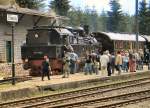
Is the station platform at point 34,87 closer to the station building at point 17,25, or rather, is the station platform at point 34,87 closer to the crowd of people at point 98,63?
the crowd of people at point 98,63

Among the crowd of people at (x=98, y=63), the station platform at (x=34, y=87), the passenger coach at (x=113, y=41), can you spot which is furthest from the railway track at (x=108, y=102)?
the passenger coach at (x=113, y=41)

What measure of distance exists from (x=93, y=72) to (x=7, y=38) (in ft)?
26.3

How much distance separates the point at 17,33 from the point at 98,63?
29.4 ft

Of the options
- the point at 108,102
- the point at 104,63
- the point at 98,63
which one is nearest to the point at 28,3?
the point at 98,63

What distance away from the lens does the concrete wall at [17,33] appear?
120 feet

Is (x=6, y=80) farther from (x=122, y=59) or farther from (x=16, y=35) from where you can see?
(x=16, y=35)

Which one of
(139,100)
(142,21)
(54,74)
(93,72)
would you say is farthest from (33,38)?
(142,21)

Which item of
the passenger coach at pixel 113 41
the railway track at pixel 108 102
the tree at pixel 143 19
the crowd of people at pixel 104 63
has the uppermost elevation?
the tree at pixel 143 19

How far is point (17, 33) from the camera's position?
38781 millimetres

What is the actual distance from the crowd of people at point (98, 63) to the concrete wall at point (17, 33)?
6.40 metres

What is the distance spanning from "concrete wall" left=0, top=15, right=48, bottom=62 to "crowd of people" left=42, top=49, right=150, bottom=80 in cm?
640

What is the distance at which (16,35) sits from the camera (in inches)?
A: 1522

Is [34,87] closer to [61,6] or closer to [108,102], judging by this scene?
[108,102]

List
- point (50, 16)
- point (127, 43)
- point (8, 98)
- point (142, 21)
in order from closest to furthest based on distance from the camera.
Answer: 1. point (8, 98)
2. point (50, 16)
3. point (127, 43)
4. point (142, 21)
